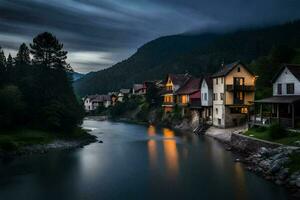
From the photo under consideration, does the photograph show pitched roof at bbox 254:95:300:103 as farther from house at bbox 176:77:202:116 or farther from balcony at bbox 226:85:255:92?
house at bbox 176:77:202:116

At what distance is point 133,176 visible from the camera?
35.0m

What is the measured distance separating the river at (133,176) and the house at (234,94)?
18.3 meters

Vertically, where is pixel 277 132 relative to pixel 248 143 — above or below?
above

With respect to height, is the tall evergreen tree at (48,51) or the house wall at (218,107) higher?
the tall evergreen tree at (48,51)

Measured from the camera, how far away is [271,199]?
2681cm

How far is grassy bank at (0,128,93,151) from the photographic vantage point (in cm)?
4753

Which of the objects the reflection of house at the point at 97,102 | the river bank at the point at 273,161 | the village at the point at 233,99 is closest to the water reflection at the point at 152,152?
the river bank at the point at 273,161

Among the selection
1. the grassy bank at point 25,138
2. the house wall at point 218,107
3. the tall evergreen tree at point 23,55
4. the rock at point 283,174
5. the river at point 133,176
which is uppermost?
the tall evergreen tree at point 23,55

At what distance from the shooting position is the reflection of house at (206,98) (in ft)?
250

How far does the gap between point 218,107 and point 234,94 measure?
179 inches

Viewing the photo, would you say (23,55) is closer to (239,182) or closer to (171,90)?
(171,90)

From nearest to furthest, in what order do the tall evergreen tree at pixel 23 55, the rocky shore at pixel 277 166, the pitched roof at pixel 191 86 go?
the rocky shore at pixel 277 166 < the tall evergreen tree at pixel 23 55 < the pitched roof at pixel 191 86

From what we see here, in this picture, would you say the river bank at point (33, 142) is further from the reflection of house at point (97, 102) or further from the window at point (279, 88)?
the reflection of house at point (97, 102)

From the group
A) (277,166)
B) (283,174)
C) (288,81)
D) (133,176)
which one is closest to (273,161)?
(277,166)
